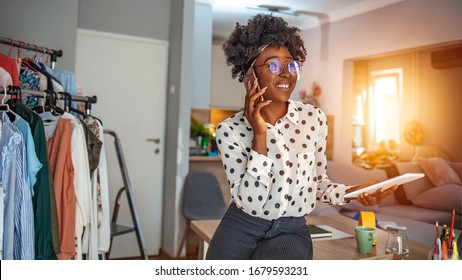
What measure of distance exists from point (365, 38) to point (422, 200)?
570mm

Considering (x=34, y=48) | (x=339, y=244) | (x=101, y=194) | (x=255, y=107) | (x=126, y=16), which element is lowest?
(x=339, y=244)

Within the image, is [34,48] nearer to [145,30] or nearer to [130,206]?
[145,30]

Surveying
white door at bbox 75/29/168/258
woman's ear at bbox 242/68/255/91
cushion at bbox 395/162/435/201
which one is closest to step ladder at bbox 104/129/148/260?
white door at bbox 75/29/168/258

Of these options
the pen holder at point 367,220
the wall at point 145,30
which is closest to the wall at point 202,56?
the wall at point 145,30

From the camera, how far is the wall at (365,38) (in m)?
1.28

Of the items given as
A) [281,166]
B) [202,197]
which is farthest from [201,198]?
[281,166]

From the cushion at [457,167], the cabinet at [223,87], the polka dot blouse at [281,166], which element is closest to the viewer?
the polka dot blouse at [281,166]

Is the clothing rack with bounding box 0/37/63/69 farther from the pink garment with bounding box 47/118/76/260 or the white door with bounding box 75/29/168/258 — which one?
the pink garment with bounding box 47/118/76/260

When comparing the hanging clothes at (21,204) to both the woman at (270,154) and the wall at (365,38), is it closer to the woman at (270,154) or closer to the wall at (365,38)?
the woman at (270,154)

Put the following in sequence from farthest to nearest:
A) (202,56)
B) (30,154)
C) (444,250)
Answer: (202,56) < (30,154) < (444,250)

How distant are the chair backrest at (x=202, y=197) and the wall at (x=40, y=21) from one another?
0.73 metres

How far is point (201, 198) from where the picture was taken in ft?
5.48

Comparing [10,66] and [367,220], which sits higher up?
[10,66]

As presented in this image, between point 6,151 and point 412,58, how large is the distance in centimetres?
127
